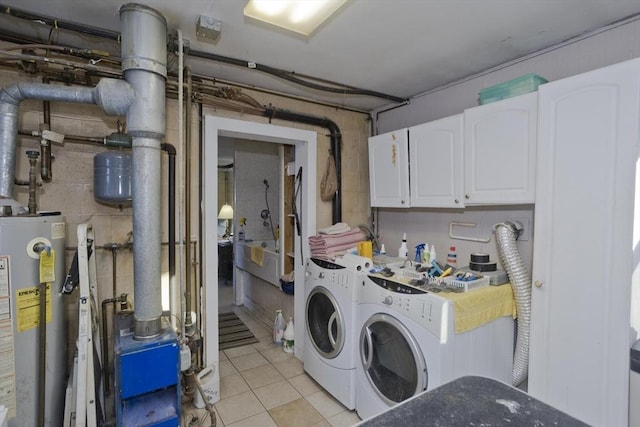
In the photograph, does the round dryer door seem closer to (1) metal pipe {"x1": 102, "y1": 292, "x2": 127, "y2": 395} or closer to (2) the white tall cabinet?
(2) the white tall cabinet

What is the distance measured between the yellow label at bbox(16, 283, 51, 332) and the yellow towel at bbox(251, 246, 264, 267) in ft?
7.87

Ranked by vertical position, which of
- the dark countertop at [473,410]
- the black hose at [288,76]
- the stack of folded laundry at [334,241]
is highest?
the black hose at [288,76]

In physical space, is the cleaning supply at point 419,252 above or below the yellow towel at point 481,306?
above

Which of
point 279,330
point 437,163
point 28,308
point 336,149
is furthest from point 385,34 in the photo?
point 279,330

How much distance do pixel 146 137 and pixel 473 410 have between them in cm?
174

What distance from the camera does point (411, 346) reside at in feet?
5.64

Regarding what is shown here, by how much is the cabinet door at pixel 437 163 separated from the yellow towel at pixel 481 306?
0.60 m

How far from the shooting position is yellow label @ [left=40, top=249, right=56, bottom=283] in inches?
57.9

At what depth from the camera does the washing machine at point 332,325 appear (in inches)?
84.1

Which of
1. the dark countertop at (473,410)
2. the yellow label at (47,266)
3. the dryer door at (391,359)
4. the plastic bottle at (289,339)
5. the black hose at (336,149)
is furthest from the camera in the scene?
the plastic bottle at (289,339)

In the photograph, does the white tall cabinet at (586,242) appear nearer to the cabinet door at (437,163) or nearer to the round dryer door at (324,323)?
the cabinet door at (437,163)

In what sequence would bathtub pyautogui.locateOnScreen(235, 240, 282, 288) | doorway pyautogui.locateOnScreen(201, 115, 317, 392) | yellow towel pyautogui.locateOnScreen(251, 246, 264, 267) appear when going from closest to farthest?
doorway pyautogui.locateOnScreen(201, 115, 317, 392) < bathtub pyautogui.locateOnScreen(235, 240, 282, 288) < yellow towel pyautogui.locateOnScreen(251, 246, 264, 267)

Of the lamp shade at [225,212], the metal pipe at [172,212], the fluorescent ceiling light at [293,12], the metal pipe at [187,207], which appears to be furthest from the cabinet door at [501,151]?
the lamp shade at [225,212]

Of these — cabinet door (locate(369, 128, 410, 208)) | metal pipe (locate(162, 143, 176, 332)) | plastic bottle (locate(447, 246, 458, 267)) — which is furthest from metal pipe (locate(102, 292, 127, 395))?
plastic bottle (locate(447, 246, 458, 267))
